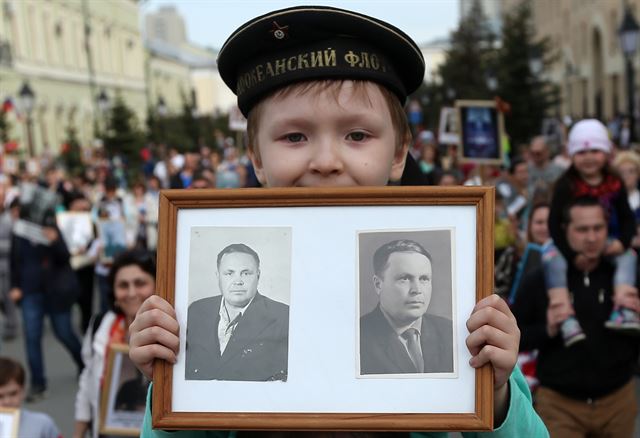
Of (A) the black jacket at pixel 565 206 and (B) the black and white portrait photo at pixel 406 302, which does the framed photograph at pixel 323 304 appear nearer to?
(B) the black and white portrait photo at pixel 406 302

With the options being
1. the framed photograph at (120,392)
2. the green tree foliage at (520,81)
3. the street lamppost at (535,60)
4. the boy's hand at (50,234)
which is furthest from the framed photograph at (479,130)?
the green tree foliage at (520,81)

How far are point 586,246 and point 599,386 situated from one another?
0.76 m

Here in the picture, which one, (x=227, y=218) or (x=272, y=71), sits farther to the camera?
(x=272, y=71)

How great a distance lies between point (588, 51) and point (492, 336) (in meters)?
58.2

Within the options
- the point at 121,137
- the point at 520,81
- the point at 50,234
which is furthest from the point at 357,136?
the point at 121,137

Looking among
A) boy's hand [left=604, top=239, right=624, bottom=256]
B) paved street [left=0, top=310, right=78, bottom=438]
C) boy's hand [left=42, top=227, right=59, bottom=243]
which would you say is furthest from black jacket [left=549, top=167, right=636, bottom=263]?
boy's hand [left=42, top=227, right=59, bottom=243]

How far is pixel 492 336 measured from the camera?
1628 millimetres

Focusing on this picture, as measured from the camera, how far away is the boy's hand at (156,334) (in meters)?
1.69

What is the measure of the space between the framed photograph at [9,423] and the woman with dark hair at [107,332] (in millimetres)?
1242

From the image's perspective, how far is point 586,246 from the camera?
4918mm

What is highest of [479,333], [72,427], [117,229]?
[117,229]

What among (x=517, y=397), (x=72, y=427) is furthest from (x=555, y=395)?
(x=72, y=427)

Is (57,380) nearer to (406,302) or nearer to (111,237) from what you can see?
(111,237)

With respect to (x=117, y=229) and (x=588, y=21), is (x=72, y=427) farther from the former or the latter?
(x=588, y=21)
